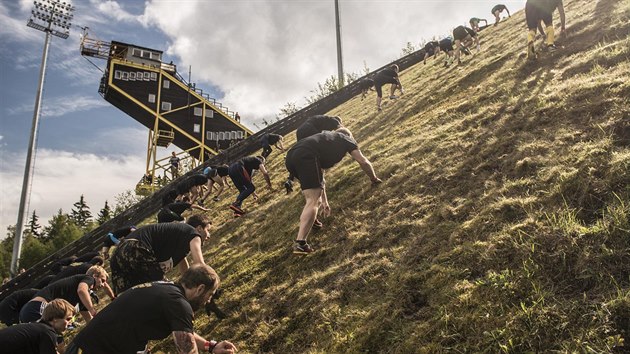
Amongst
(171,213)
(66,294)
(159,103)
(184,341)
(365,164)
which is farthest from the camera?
(159,103)

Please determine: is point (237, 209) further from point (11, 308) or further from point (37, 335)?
point (37, 335)

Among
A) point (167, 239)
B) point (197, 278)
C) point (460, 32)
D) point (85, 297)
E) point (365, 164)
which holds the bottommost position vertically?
point (365, 164)

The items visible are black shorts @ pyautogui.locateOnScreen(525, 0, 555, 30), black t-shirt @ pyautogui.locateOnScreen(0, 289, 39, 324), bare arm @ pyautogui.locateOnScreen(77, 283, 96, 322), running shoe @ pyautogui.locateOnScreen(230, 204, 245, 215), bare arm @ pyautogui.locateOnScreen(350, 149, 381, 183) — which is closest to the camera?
bare arm @ pyautogui.locateOnScreen(77, 283, 96, 322)

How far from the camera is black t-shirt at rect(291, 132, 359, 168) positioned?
6703 millimetres

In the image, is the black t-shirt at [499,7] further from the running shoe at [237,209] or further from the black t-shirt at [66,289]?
the black t-shirt at [66,289]

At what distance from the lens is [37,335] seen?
453 cm

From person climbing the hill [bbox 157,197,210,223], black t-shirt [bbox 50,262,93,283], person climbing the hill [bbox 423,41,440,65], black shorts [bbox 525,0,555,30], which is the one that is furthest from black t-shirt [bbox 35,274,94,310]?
person climbing the hill [bbox 423,41,440,65]

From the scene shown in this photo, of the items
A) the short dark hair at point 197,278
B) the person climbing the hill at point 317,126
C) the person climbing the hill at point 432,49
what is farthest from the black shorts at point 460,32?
the short dark hair at point 197,278

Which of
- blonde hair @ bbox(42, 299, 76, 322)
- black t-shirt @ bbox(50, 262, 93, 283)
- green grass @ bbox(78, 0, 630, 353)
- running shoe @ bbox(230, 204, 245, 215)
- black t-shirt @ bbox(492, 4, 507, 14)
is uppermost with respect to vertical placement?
black t-shirt @ bbox(492, 4, 507, 14)

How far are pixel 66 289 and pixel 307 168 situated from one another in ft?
16.8

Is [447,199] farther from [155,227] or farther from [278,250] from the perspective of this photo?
[155,227]

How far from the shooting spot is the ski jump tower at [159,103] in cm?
3906

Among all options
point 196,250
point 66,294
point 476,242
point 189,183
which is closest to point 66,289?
point 66,294

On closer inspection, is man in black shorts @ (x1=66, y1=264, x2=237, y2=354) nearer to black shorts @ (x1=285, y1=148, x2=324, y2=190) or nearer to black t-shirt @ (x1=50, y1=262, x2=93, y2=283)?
black shorts @ (x1=285, y1=148, x2=324, y2=190)
